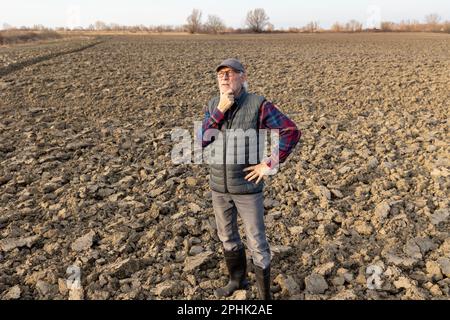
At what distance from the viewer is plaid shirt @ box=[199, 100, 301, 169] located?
11.0ft

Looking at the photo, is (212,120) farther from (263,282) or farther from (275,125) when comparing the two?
(263,282)

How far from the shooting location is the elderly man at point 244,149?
331 cm

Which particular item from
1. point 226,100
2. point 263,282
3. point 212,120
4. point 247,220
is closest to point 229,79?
point 226,100

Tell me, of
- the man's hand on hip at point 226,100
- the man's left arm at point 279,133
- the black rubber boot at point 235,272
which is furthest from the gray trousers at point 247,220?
the man's hand on hip at point 226,100

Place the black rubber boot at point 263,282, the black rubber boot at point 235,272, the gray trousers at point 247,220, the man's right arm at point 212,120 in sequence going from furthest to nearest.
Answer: the black rubber boot at point 235,272
the black rubber boot at point 263,282
the gray trousers at point 247,220
the man's right arm at point 212,120

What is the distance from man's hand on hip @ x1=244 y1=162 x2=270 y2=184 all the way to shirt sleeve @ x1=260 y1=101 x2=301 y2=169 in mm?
46

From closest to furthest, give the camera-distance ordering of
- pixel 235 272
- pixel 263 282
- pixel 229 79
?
pixel 229 79 < pixel 263 282 < pixel 235 272

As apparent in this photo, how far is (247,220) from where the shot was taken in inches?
141

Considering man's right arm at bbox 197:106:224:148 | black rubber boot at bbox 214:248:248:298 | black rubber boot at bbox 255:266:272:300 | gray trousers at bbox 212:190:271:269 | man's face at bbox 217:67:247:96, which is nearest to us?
man's face at bbox 217:67:247:96

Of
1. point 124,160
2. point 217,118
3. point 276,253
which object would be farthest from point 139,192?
point 217,118

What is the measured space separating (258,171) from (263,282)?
115cm

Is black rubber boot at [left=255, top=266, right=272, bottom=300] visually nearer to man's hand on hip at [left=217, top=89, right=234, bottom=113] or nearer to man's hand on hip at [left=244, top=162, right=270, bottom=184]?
man's hand on hip at [left=244, top=162, right=270, bottom=184]

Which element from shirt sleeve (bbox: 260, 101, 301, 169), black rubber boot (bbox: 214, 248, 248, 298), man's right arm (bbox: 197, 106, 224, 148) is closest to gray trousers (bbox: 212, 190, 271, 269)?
black rubber boot (bbox: 214, 248, 248, 298)

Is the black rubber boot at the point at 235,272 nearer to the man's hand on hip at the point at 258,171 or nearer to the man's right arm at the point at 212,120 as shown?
the man's hand on hip at the point at 258,171
